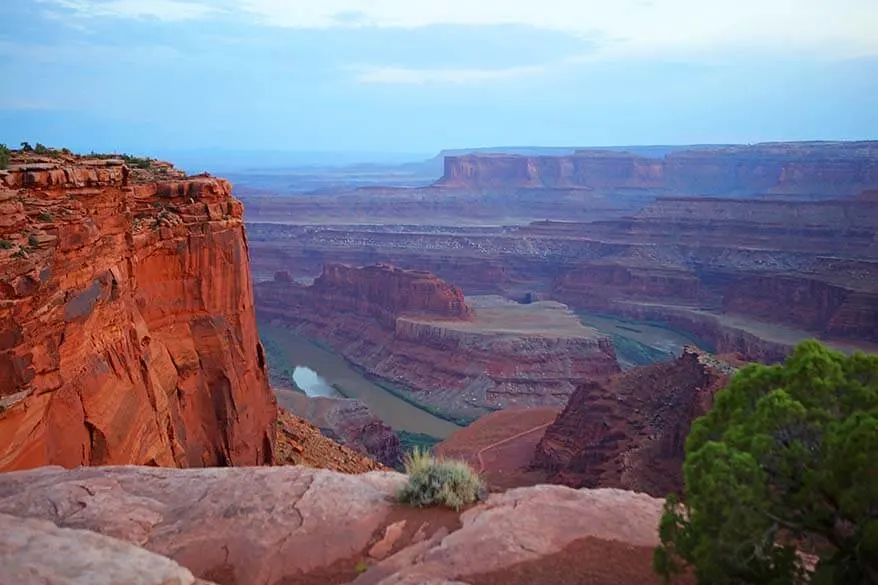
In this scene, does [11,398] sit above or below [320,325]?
above

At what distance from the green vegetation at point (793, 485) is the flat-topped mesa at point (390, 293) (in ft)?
172

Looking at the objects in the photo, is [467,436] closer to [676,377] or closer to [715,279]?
[676,377]

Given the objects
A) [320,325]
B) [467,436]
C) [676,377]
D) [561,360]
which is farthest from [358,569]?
[320,325]

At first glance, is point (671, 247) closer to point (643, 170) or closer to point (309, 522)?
point (643, 170)

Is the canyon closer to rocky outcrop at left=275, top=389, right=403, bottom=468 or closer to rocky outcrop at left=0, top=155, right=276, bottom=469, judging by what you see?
rocky outcrop at left=275, top=389, right=403, bottom=468

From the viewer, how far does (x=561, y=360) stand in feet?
168

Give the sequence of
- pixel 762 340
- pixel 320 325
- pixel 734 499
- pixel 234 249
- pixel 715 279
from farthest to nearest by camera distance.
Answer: pixel 715 279, pixel 320 325, pixel 762 340, pixel 234 249, pixel 734 499

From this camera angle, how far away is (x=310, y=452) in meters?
22.1

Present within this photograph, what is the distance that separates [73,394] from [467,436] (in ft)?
90.4

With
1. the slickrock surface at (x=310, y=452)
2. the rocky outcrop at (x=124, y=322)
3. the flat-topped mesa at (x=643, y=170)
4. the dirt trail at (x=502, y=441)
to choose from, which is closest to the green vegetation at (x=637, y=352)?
the dirt trail at (x=502, y=441)

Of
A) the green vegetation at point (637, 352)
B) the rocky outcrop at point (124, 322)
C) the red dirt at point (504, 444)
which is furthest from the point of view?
the green vegetation at point (637, 352)

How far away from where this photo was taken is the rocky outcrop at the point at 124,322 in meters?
10.5

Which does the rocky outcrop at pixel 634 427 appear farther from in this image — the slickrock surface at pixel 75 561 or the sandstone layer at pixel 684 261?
the sandstone layer at pixel 684 261

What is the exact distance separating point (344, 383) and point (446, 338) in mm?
7796
